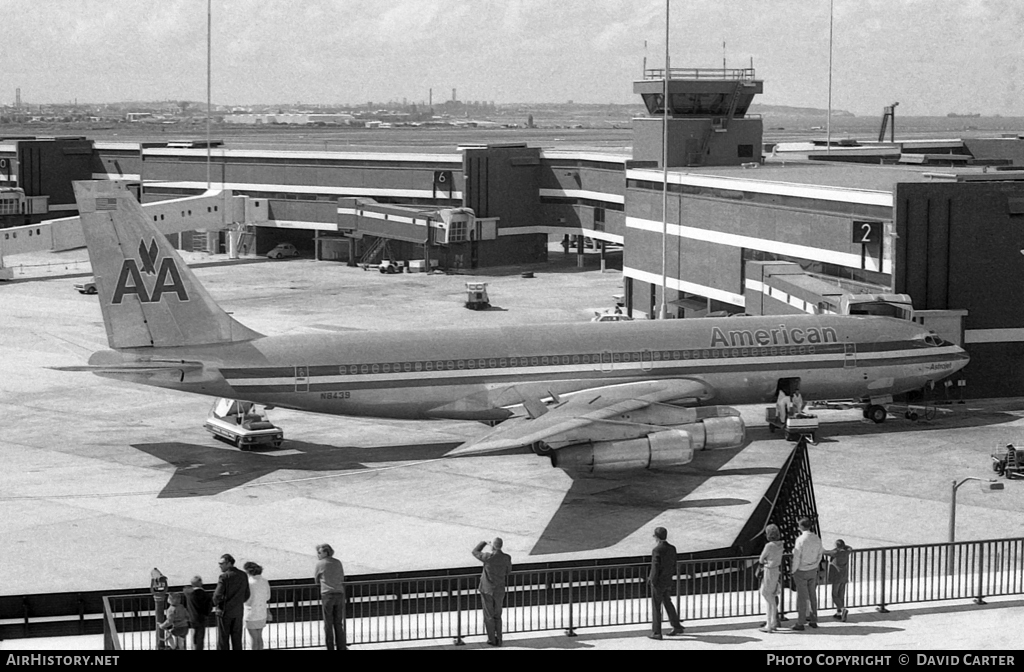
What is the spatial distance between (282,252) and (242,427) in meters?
69.5

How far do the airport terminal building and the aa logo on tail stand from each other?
26345 millimetres

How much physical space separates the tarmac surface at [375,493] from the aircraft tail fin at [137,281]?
4.51 metres

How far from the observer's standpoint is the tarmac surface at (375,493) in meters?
36.3

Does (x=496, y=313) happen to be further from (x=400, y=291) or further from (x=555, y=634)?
(x=555, y=634)

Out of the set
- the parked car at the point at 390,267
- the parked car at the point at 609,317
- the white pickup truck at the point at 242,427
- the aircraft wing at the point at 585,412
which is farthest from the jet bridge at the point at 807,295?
the parked car at the point at 390,267

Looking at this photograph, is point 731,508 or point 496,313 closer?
point 731,508

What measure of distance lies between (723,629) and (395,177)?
89900 mm

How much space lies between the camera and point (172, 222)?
357 feet

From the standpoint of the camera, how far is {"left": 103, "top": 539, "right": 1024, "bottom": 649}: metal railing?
2695 cm

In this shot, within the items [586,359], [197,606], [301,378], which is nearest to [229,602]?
[197,606]

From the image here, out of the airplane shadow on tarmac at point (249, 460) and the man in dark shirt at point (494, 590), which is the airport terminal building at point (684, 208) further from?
the man in dark shirt at point (494, 590)

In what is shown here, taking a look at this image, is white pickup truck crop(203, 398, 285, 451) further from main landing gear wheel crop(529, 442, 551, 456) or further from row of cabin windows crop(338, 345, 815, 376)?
main landing gear wheel crop(529, 442, 551, 456)
